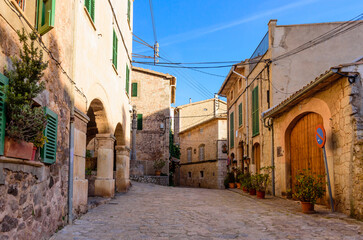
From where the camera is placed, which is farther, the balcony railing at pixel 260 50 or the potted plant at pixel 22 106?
the balcony railing at pixel 260 50

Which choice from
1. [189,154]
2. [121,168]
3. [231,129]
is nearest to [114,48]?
[121,168]

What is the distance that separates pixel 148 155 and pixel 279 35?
49.3ft

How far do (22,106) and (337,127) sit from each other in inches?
263

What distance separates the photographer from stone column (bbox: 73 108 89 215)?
6.53 metres

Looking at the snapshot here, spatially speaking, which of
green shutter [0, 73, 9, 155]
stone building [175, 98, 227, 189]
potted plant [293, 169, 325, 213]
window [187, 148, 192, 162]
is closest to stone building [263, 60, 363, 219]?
potted plant [293, 169, 325, 213]

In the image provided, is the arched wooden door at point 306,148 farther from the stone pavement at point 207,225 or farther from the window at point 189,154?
the window at point 189,154

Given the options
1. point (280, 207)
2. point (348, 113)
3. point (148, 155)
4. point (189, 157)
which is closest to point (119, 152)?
point (280, 207)

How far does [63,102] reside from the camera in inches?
225

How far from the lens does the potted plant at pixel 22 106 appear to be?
3.52 metres

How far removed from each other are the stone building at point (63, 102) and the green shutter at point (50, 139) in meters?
0.04

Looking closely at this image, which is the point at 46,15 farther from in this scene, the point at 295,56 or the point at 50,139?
the point at 295,56

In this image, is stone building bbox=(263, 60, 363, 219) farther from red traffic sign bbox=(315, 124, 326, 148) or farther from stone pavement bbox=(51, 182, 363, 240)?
stone pavement bbox=(51, 182, 363, 240)

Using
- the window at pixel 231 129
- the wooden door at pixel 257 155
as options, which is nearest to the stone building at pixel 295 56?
Answer: the wooden door at pixel 257 155

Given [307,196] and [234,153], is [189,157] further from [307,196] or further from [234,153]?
[307,196]
